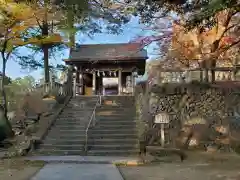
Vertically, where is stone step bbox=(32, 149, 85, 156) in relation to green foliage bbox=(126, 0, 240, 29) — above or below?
below

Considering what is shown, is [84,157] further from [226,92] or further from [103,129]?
[226,92]

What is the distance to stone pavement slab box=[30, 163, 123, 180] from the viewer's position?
9.23 m

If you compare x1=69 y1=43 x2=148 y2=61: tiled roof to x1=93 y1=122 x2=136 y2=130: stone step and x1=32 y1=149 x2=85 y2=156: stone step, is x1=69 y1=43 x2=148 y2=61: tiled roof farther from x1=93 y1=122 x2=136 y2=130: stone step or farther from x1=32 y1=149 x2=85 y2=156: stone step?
x1=32 y1=149 x2=85 y2=156: stone step

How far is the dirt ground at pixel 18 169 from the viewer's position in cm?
959

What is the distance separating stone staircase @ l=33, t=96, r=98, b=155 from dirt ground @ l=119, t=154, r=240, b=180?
12.1 feet

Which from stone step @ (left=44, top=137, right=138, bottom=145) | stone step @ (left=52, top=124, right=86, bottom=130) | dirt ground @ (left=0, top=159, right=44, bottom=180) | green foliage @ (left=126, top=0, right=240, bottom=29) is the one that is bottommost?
dirt ground @ (left=0, top=159, right=44, bottom=180)

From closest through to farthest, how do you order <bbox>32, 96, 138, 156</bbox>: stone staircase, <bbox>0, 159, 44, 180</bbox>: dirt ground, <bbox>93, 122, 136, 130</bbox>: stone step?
<bbox>0, 159, 44, 180</bbox>: dirt ground, <bbox>32, 96, 138, 156</bbox>: stone staircase, <bbox>93, 122, 136, 130</bbox>: stone step

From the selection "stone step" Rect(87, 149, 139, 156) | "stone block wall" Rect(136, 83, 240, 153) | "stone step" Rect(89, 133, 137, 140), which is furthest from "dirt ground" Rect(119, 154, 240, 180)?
"stone step" Rect(89, 133, 137, 140)

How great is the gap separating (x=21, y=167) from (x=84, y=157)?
8.91ft

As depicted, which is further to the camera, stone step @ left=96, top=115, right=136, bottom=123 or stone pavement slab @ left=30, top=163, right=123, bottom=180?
stone step @ left=96, top=115, right=136, bottom=123

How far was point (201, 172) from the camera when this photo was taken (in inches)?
407

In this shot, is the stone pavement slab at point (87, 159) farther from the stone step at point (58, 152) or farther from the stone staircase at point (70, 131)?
the stone staircase at point (70, 131)

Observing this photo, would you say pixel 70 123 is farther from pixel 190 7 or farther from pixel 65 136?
pixel 190 7

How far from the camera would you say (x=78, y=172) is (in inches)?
396
